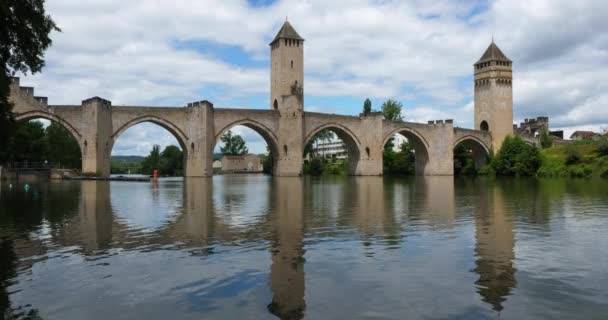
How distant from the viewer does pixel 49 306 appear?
19.5ft

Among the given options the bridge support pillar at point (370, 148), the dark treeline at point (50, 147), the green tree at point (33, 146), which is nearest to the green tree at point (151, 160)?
the dark treeline at point (50, 147)

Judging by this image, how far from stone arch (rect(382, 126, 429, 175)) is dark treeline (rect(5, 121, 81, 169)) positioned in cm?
3955

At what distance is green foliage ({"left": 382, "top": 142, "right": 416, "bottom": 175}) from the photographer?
70062 mm

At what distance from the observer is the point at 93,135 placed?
42.1 metres

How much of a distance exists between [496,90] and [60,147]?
56.5 m

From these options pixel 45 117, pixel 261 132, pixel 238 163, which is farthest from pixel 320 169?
pixel 45 117

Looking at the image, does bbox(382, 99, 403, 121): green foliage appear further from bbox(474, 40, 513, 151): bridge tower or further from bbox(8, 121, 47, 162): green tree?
bbox(8, 121, 47, 162): green tree

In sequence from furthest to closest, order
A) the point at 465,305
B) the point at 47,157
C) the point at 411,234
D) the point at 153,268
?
the point at 47,157 < the point at 411,234 < the point at 153,268 < the point at 465,305

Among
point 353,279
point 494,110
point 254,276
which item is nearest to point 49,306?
point 254,276

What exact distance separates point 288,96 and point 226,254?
144 ft

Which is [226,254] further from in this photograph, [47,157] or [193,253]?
[47,157]

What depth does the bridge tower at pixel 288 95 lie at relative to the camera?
5162cm

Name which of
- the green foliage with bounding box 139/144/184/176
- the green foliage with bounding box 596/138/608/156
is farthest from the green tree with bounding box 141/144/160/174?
the green foliage with bounding box 596/138/608/156

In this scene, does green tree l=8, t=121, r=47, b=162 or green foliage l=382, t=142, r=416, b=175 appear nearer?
green tree l=8, t=121, r=47, b=162
